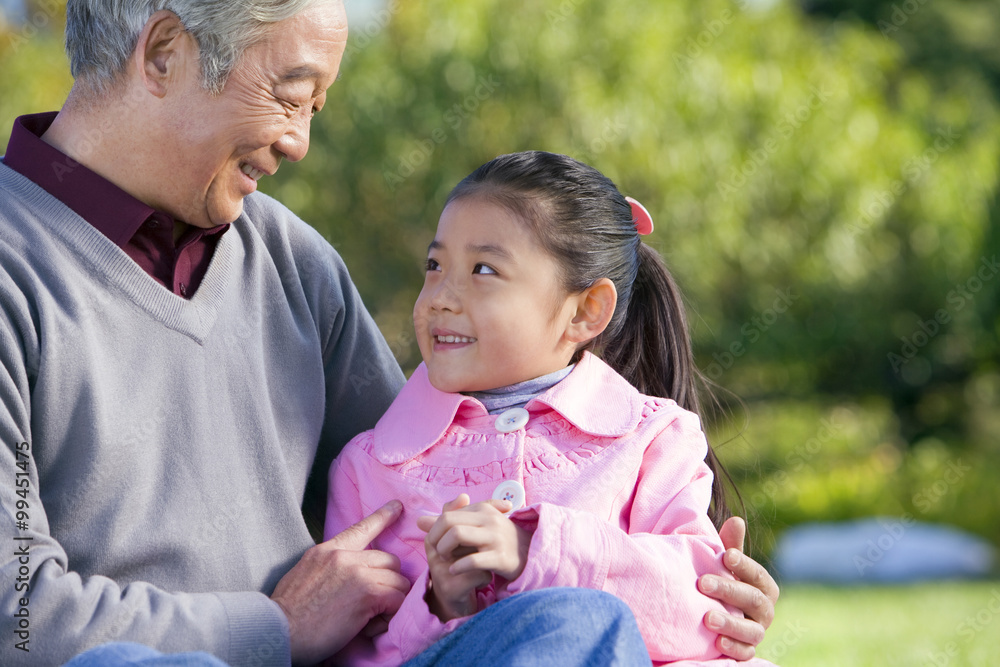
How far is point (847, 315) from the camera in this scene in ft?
33.9

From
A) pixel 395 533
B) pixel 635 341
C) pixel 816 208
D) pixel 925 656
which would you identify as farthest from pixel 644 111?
pixel 395 533

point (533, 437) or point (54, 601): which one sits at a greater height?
point (533, 437)

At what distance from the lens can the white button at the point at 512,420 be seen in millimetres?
2027

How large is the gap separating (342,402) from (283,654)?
0.70 meters

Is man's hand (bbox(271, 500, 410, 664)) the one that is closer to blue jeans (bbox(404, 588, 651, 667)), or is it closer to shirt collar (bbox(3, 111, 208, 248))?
blue jeans (bbox(404, 588, 651, 667))

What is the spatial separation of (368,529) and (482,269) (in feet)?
1.79

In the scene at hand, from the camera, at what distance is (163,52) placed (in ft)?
6.66

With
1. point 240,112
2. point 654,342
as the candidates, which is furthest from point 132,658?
point 654,342

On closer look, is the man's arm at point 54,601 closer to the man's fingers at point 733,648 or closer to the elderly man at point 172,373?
the elderly man at point 172,373

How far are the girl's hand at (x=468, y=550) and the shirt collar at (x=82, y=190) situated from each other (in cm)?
81
